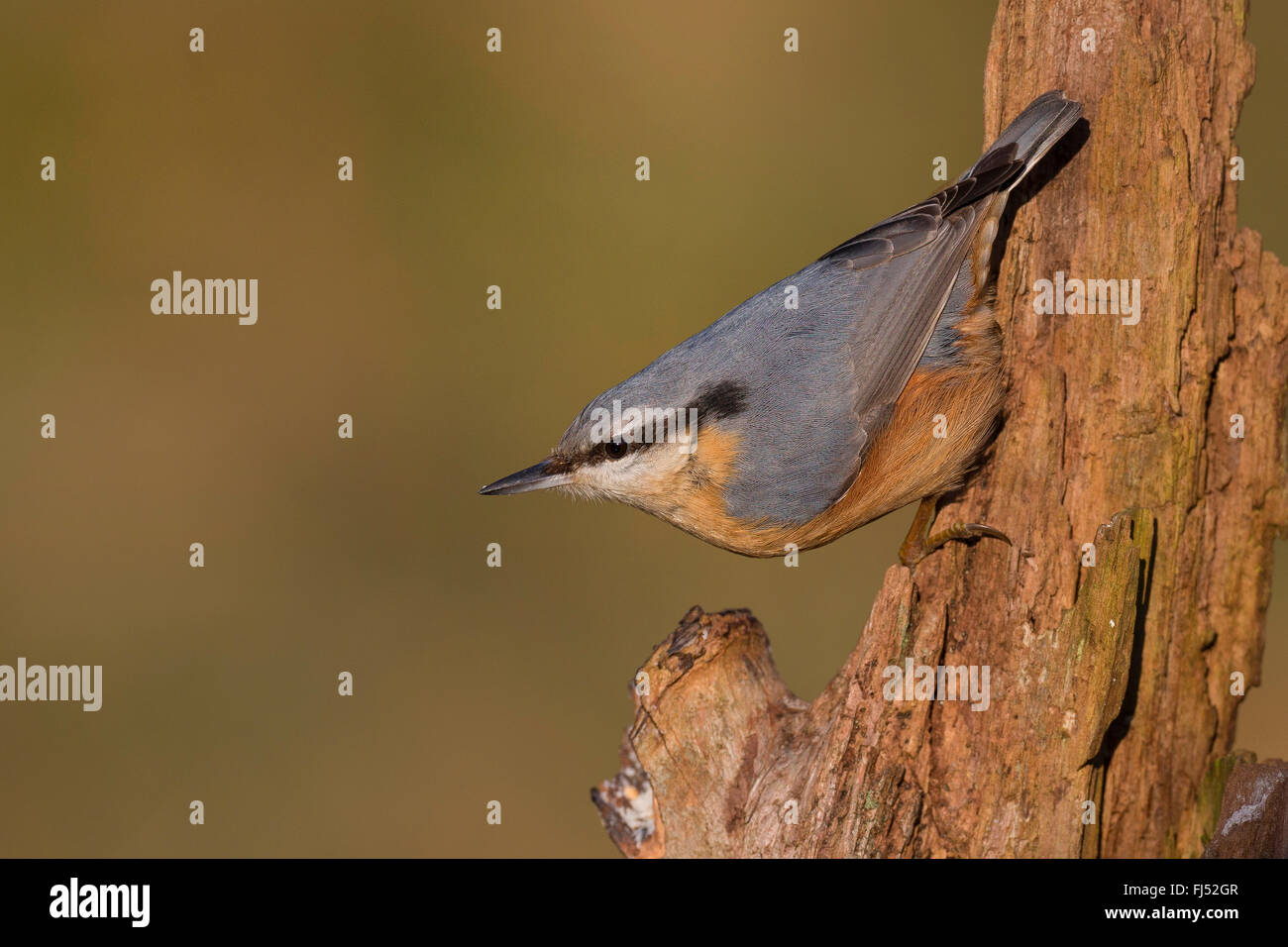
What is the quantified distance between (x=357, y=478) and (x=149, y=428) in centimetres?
111

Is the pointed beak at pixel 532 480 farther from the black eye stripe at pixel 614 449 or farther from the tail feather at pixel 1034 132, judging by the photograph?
the tail feather at pixel 1034 132

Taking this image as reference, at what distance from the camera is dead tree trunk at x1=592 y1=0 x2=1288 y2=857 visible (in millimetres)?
2693

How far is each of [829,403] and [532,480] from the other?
2.89 ft

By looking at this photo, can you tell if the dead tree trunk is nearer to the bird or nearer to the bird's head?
the bird

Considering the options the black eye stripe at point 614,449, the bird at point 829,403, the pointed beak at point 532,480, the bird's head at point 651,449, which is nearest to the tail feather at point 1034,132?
the bird at point 829,403

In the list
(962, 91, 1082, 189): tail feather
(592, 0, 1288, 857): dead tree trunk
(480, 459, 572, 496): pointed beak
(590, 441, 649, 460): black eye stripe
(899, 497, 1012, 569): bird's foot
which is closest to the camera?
(592, 0, 1288, 857): dead tree trunk

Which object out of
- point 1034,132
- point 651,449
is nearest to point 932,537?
point 651,449

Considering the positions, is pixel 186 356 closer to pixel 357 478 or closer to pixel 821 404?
pixel 357 478

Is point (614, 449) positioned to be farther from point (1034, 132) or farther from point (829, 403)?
point (1034, 132)

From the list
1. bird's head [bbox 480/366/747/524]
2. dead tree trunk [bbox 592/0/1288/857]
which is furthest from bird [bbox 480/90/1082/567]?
dead tree trunk [bbox 592/0/1288/857]

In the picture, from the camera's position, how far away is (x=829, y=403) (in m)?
3.10

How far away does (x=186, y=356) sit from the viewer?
238 inches
